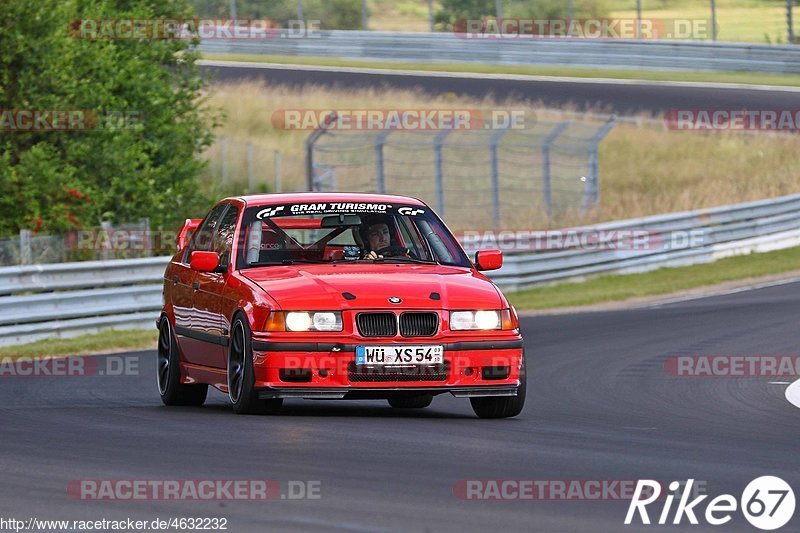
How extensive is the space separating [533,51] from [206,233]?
36.6 metres

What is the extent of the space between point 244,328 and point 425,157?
2750 cm

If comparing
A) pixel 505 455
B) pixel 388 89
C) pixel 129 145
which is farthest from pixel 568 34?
pixel 505 455

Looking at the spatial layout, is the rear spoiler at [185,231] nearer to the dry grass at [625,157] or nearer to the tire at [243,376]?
the tire at [243,376]

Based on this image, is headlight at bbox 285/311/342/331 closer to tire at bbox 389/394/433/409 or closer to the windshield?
Result: the windshield

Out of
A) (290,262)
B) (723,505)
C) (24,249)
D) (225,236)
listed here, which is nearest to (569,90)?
(24,249)

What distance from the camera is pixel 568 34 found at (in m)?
47.0

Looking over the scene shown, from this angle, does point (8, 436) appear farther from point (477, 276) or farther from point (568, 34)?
point (568, 34)

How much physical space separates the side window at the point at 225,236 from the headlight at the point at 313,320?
4.03ft

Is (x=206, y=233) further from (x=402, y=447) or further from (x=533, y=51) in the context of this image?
(x=533, y=51)

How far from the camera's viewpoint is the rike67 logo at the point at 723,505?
6.36 metres

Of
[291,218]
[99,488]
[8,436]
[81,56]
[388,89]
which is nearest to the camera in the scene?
[99,488]

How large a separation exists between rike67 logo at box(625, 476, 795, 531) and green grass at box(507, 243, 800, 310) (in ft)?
53.0

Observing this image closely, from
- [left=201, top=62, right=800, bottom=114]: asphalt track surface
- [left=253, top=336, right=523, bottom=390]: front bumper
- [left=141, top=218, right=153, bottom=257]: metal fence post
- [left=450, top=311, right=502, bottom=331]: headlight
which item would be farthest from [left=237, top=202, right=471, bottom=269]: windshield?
[left=201, top=62, right=800, bottom=114]: asphalt track surface

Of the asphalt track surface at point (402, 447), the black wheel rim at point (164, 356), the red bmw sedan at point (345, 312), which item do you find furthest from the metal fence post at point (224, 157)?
the red bmw sedan at point (345, 312)
